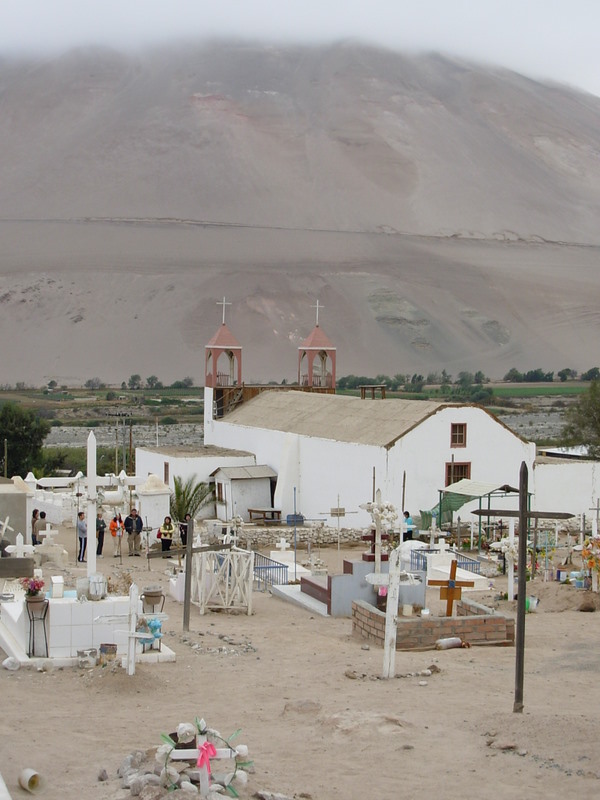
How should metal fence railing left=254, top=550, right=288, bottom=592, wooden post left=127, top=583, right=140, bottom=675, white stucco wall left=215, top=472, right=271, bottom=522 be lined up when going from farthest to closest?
white stucco wall left=215, top=472, right=271, bottom=522
metal fence railing left=254, top=550, right=288, bottom=592
wooden post left=127, top=583, right=140, bottom=675

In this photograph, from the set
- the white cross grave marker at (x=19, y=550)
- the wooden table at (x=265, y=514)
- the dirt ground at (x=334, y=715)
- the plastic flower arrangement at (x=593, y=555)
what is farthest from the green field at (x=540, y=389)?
the dirt ground at (x=334, y=715)

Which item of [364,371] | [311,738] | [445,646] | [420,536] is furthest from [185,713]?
[364,371]

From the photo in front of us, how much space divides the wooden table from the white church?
9 cm

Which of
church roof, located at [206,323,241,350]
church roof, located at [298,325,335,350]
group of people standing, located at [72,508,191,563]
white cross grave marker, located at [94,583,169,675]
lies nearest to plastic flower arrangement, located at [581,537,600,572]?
white cross grave marker, located at [94,583,169,675]

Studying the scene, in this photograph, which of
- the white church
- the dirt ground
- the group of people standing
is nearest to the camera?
the dirt ground

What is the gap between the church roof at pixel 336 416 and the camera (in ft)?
105

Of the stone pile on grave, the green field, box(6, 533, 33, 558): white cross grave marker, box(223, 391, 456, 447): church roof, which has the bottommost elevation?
the stone pile on grave

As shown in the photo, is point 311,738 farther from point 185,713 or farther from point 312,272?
point 312,272

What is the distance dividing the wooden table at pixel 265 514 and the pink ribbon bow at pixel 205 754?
2356 centimetres

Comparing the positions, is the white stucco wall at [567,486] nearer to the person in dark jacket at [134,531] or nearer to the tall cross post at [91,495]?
the person in dark jacket at [134,531]

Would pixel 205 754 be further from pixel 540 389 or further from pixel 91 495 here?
pixel 540 389

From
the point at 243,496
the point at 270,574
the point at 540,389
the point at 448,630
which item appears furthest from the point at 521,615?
the point at 540,389

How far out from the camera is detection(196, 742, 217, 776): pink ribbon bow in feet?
31.6

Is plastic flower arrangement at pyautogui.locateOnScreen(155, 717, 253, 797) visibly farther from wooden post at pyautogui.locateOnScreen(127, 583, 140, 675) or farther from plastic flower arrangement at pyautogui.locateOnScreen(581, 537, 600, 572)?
plastic flower arrangement at pyautogui.locateOnScreen(581, 537, 600, 572)
